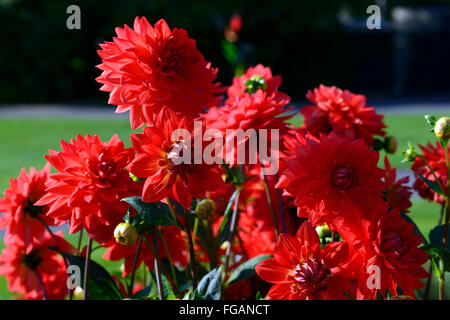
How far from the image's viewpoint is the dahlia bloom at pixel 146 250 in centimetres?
102

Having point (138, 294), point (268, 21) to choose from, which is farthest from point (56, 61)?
point (138, 294)

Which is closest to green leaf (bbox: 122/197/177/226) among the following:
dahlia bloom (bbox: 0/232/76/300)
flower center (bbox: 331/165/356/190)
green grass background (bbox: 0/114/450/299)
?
flower center (bbox: 331/165/356/190)

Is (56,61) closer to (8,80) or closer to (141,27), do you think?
(8,80)

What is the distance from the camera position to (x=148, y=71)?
86 centimetres

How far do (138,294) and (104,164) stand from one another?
304 mm

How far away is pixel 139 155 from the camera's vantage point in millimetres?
797

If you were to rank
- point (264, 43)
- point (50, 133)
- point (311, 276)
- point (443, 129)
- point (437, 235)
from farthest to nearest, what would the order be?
point (264, 43) → point (50, 133) → point (437, 235) → point (443, 129) → point (311, 276)

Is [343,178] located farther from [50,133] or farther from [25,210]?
[50,133]

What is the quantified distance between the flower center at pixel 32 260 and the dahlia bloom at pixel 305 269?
53 cm

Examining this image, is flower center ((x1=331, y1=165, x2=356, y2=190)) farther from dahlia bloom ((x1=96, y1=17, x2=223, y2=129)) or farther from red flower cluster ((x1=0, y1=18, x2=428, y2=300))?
dahlia bloom ((x1=96, y1=17, x2=223, y2=129))

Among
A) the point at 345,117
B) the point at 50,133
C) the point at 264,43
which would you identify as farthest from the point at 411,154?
the point at 264,43

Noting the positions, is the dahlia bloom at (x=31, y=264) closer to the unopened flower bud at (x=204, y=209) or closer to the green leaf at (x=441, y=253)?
the unopened flower bud at (x=204, y=209)

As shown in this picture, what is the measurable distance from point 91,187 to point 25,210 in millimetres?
228

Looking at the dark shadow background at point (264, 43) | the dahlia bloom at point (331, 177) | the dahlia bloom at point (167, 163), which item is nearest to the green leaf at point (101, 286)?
the dahlia bloom at point (167, 163)
